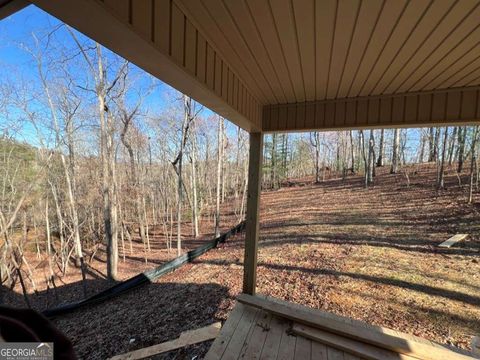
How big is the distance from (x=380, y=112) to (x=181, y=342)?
327 cm

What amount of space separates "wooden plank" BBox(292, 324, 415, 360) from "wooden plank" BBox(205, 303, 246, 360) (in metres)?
0.57

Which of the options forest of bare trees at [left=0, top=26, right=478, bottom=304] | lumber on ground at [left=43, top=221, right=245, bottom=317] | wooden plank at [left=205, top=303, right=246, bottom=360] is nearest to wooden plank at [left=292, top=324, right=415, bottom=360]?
wooden plank at [left=205, top=303, right=246, bottom=360]

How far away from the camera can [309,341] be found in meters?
2.07

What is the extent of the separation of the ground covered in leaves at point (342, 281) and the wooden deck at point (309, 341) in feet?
2.13

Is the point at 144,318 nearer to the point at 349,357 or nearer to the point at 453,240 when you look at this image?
the point at 349,357

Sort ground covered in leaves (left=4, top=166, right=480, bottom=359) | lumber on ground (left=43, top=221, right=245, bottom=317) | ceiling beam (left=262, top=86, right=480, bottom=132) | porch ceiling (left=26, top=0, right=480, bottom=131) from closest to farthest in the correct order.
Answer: porch ceiling (left=26, top=0, right=480, bottom=131), ceiling beam (left=262, top=86, right=480, bottom=132), ground covered in leaves (left=4, top=166, right=480, bottom=359), lumber on ground (left=43, top=221, right=245, bottom=317)

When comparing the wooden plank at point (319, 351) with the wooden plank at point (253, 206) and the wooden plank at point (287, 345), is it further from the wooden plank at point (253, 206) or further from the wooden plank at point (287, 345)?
the wooden plank at point (253, 206)

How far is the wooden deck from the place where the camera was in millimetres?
1914

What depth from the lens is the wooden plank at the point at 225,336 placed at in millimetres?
1940

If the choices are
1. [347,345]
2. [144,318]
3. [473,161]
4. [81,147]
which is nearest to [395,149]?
[473,161]

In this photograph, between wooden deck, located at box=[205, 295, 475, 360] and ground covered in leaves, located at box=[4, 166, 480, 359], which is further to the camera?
ground covered in leaves, located at box=[4, 166, 480, 359]

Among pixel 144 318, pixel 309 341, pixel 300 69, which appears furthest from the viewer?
pixel 144 318

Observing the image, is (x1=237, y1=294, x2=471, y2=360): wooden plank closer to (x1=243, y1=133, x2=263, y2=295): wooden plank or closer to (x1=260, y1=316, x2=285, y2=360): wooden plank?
(x1=260, y1=316, x2=285, y2=360): wooden plank

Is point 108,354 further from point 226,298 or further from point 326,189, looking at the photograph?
point 326,189
